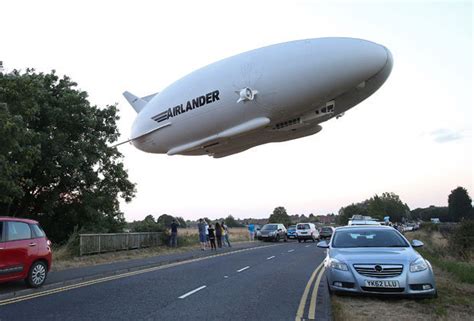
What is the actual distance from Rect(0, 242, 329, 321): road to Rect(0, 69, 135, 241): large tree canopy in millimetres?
10901

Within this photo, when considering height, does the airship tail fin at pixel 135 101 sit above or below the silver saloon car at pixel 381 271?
above

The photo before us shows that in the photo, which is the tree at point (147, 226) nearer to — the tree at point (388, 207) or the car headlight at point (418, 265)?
the car headlight at point (418, 265)

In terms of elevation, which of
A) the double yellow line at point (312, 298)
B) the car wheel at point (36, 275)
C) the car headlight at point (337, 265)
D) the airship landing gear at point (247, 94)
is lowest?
the double yellow line at point (312, 298)

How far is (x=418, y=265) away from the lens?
848cm

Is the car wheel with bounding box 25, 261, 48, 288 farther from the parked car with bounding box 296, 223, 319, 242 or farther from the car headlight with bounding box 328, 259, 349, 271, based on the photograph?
the parked car with bounding box 296, 223, 319, 242

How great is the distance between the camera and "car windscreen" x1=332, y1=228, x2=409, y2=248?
393 inches

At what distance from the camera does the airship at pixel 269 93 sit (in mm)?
10180

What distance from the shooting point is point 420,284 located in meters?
8.27

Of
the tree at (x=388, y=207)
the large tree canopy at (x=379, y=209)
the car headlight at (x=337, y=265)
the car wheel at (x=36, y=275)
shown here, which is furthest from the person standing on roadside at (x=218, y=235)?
the tree at (x=388, y=207)

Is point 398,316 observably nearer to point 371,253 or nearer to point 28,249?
point 371,253

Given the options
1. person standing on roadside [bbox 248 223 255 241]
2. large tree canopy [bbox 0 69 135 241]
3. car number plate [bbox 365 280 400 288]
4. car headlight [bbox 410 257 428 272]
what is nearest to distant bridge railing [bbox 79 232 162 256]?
large tree canopy [bbox 0 69 135 241]

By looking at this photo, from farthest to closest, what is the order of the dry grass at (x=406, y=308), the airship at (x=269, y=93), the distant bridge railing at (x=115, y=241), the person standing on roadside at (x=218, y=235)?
the person standing on roadside at (x=218, y=235) < the distant bridge railing at (x=115, y=241) < the airship at (x=269, y=93) < the dry grass at (x=406, y=308)

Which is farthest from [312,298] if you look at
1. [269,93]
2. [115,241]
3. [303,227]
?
[303,227]

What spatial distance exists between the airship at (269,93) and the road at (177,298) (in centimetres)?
400
